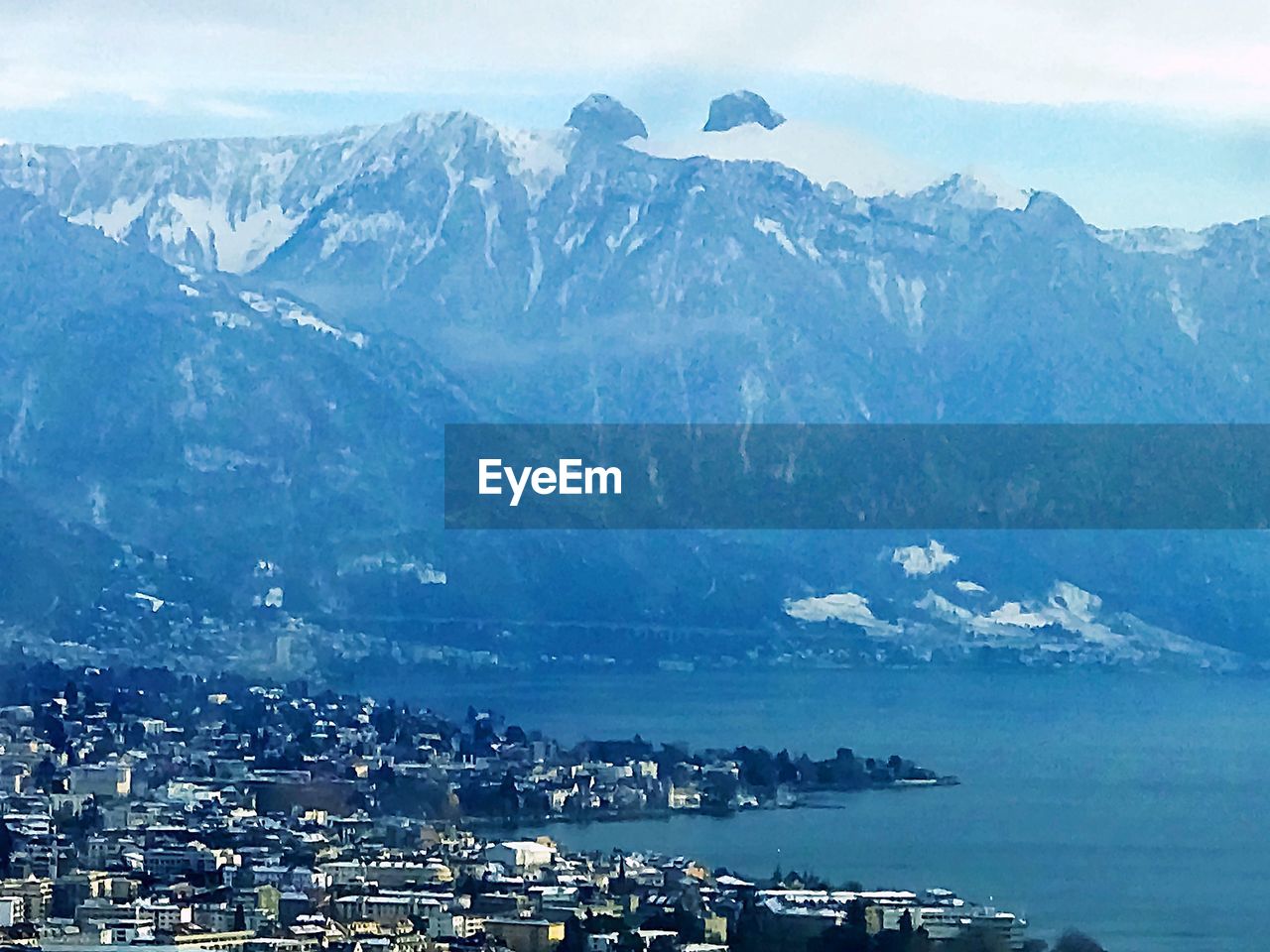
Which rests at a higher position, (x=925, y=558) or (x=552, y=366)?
(x=552, y=366)

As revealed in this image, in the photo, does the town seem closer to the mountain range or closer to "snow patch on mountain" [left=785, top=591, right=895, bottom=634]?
the mountain range

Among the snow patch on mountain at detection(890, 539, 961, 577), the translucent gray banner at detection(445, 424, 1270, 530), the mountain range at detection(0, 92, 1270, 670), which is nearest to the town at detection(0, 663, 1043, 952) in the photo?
the mountain range at detection(0, 92, 1270, 670)

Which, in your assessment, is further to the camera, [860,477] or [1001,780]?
[860,477]

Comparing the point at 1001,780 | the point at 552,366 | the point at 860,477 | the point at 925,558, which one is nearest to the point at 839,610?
the point at 925,558

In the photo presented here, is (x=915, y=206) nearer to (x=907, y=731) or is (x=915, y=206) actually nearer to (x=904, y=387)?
(x=904, y=387)

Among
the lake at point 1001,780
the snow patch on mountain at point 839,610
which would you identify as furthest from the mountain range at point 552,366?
the lake at point 1001,780

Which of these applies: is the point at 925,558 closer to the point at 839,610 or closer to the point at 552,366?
the point at 839,610

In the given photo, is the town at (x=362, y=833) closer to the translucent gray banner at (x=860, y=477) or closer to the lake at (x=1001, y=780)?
the lake at (x=1001, y=780)
